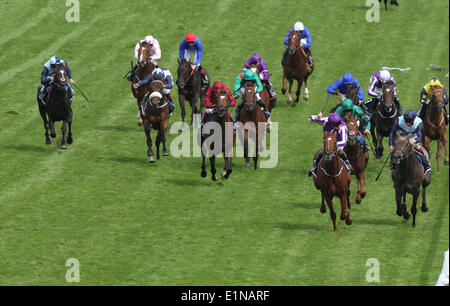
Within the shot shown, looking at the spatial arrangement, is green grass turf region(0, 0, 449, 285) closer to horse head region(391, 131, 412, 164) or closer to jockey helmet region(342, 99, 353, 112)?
horse head region(391, 131, 412, 164)

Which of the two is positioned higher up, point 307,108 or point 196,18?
point 196,18

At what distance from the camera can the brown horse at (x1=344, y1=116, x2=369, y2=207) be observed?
2523cm

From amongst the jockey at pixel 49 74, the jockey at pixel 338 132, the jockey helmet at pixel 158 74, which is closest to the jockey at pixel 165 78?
the jockey helmet at pixel 158 74

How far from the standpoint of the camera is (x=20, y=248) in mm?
23797

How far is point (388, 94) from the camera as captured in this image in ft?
95.3

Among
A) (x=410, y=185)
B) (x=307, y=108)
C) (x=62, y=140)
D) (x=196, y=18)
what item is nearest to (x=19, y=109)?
(x=62, y=140)

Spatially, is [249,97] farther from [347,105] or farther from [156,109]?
[156,109]

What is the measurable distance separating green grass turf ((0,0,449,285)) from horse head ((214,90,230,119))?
2.28 meters

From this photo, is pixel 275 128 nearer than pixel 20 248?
No

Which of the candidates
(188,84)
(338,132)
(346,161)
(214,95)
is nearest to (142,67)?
(188,84)

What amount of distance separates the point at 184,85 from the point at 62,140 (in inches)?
156

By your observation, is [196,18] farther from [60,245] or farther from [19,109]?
[60,245]

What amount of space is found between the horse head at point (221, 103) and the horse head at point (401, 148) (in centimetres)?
455

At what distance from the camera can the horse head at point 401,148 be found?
23812 mm
